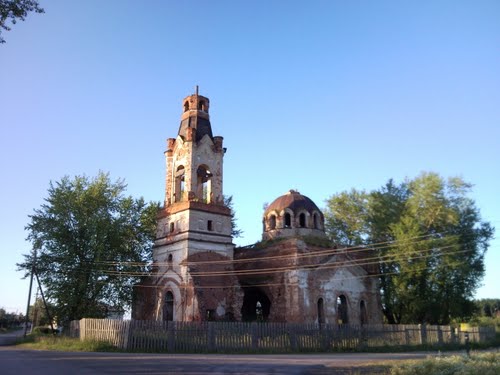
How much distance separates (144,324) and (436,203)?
81.2ft

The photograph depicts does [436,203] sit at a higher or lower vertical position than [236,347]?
Result: higher

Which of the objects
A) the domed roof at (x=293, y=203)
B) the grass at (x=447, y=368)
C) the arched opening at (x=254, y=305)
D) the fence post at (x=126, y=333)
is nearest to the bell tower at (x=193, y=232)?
the arched opening at (x=254, y=305)

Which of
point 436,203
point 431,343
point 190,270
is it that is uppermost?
point 436,203

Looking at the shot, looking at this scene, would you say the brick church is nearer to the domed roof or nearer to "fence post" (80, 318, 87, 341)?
the domed roof

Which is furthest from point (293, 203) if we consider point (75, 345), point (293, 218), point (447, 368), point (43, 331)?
point (447, 368)

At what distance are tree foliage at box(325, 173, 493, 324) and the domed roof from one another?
5.91 m

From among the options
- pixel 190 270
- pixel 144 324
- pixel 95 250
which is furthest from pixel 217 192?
pixel 144 324

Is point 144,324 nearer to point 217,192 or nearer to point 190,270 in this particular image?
point 190,270

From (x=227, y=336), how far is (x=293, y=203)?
1625 cm

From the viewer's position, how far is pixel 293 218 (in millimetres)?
36469

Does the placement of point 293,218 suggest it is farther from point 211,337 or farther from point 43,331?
point 43,331

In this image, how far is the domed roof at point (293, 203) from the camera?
36.9m

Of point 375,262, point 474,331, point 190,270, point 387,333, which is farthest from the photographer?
point 375,262

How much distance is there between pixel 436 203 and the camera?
35.6 meters
